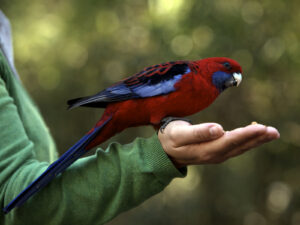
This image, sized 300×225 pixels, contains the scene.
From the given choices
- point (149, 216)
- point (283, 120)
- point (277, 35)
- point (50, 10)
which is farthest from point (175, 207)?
point (50, 10)

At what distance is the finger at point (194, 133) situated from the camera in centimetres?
107

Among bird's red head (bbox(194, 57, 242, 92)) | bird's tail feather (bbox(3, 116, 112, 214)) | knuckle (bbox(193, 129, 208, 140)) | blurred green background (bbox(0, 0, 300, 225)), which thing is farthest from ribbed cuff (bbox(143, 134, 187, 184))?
blurred green background (bbox(0, 0, 300, 225))

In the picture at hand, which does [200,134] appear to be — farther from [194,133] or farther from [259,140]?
[259,140]

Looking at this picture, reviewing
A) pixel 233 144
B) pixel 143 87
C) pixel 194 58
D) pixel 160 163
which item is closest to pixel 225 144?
pixel 233 144

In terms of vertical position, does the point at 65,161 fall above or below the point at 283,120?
above

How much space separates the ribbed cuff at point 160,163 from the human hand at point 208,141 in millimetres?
21

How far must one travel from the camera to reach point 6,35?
1.79 meters

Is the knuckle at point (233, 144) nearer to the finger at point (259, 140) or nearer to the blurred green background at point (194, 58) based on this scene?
the finger at point (259, 140)

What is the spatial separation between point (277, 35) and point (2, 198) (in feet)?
8.82

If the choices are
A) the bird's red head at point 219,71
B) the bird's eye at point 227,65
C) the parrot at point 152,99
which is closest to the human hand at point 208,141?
the parrot at point 152,99

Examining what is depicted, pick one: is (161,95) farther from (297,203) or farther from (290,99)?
(297,203)

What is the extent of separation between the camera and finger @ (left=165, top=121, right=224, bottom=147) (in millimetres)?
1073

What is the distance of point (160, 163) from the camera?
1.22 meters

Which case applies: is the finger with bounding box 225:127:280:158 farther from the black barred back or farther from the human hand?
the black barred back
